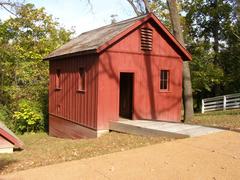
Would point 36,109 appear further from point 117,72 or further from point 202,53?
point 202,53

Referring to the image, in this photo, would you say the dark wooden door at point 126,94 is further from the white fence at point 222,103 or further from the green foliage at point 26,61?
the white fence at point 222,103

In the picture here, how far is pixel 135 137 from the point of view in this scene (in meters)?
12.0

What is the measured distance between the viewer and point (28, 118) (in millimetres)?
23328

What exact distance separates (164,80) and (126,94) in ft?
6.79

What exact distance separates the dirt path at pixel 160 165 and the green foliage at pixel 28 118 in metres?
15.0

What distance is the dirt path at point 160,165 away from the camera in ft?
24.2

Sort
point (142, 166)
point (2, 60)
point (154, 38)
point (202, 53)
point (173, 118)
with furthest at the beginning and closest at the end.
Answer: point (202, 53)
point (2, 60)
point (173, 118)
point (154, 38)
point (142, 166)

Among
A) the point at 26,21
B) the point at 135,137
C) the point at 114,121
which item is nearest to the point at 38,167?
the point at 135,137

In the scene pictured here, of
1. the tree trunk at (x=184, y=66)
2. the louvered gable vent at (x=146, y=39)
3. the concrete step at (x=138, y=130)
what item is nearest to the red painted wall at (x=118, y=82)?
the louvered gable vent at (x=146, y=39)

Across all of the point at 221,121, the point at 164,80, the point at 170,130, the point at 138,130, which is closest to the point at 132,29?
the point at 164,80

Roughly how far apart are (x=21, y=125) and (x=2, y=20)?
371 inches

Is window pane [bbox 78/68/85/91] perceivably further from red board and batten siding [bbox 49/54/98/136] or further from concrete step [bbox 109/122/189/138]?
concrete step [bbox 109/122/189/138]

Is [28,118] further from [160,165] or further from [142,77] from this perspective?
[160,165]

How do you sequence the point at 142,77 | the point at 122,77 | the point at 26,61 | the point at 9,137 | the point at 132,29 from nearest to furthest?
the point at 9,137, the point at 132,29, the point at 142,77, the point at 122,77, the point at 26,61
